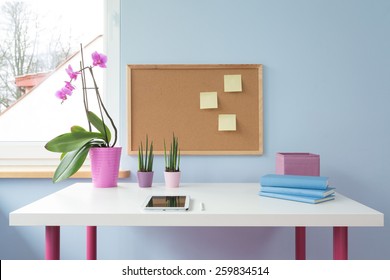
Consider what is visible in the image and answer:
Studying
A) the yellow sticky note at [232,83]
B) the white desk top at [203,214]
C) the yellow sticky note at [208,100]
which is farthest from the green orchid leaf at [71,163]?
the yellow sticky note at [232,83]

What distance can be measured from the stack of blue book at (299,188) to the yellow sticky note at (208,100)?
22.0 inches

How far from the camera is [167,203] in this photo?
3.68 feet

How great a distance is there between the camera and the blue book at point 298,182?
118 cm

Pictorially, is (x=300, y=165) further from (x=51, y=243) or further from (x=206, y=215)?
(x=51, y=243)

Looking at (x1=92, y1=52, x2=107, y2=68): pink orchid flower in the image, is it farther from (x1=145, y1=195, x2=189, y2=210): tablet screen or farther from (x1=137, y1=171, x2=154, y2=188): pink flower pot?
(x1=145, y1=195, x2=189, y2=210): tablet screen

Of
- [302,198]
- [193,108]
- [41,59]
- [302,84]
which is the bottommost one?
[302,198]

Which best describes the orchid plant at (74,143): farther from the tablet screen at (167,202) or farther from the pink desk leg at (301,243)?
the pink desk leg at (301,243)

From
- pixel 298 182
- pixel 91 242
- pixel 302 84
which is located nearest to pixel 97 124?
pixel 91 242

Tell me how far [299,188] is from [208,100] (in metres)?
0.69

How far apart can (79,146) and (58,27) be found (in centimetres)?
79

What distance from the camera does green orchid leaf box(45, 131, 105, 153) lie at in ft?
4.60

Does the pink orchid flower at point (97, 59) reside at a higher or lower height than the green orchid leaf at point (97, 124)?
higher

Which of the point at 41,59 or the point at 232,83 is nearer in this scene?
the point at 232,83

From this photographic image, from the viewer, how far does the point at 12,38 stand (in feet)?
6.18
